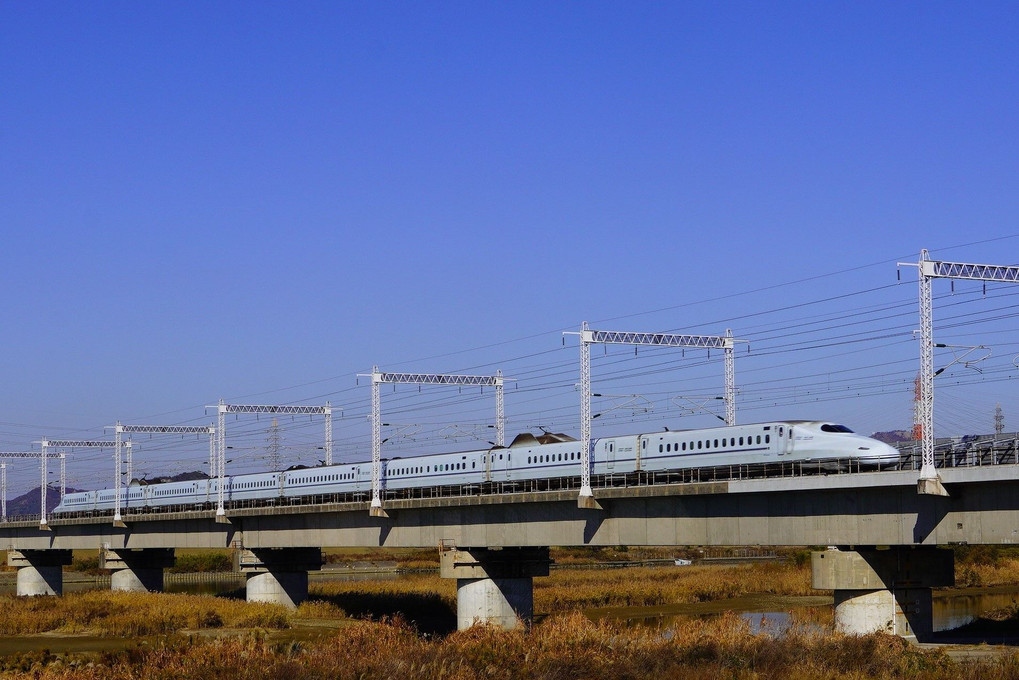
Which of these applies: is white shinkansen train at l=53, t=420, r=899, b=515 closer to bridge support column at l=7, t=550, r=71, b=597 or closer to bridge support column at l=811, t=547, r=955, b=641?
bridge support column at l=811, t=547, r=955, b=641

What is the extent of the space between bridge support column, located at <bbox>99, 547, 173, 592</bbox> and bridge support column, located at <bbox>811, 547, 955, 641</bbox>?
65.2 m

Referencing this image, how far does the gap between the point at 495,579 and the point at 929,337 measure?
2755cm

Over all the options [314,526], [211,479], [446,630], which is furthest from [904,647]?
[211,479]

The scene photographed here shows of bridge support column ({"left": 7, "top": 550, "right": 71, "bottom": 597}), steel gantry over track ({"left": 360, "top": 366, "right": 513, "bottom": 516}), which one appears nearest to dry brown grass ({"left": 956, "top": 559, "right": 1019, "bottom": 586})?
steel gantry over track ({"left": 360, "top": 366, "right": 513, "bottom": 516})

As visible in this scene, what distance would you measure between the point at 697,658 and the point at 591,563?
10294 cm

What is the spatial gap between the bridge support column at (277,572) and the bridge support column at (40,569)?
37082mm

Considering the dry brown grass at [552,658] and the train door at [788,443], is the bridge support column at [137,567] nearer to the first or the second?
the dry brown grass at [552,658]

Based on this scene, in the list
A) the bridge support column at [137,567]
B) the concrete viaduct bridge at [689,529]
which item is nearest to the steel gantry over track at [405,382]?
the concrete viaduct bridge at [689,529]

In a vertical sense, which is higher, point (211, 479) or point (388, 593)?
point (211, 479)

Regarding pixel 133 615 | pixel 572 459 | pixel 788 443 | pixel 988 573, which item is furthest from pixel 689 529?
pixel 988 573

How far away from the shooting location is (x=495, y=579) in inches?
2349

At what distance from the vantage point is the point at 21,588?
354ft

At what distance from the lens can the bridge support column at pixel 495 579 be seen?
195 ft

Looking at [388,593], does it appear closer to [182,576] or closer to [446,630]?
[446,630]
